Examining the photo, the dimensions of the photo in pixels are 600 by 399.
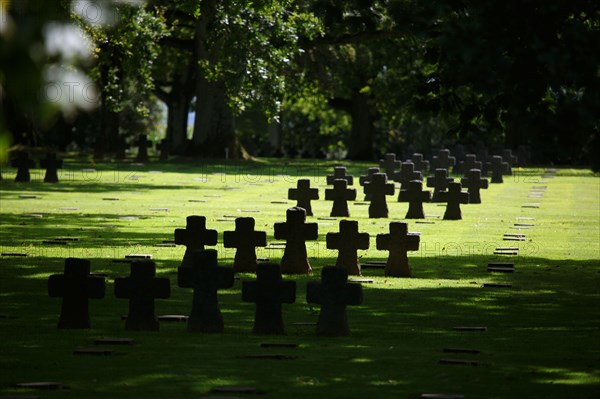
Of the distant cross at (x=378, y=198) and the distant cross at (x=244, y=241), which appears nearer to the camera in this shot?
the distant cross at (x=244, y=241)

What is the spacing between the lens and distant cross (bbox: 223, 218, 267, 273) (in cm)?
1769

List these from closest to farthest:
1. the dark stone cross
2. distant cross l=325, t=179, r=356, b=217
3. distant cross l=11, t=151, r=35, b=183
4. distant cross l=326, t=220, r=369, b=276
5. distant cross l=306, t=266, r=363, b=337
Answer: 1. distant cross l=306, t=266, r=363, b=337
2. the dark stone cross
3. distant cross l=326, t=220, r=369, b=276
4. distant cross l=325, t=179, r=356, b=217
5. distant cross l=11, t=151, r=35, b=183

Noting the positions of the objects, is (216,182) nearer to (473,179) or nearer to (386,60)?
(473,179)

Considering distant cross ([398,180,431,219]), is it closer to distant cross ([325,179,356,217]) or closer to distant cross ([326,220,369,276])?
distant cross ([325,179,356,217])

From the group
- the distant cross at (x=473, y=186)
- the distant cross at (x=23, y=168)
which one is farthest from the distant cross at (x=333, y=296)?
the distant cross at (x=23, y=168)

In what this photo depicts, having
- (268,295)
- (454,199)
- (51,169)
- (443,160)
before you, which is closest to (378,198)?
(454,199)

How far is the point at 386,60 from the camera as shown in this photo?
6388 centimetres

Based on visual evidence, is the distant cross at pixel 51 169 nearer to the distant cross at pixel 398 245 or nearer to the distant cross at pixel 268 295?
the distant cross at pixel 398 245

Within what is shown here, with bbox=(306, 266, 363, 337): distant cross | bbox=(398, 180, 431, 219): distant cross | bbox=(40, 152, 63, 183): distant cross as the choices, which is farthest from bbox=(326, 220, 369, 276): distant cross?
bbox=(40, 152, 63, 183): distant cross

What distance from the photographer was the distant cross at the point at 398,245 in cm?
1794

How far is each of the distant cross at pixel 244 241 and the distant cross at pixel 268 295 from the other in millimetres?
4952

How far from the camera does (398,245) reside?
18.1m

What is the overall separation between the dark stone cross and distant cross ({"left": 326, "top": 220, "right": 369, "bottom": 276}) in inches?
213

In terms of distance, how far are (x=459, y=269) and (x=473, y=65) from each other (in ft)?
29.1
